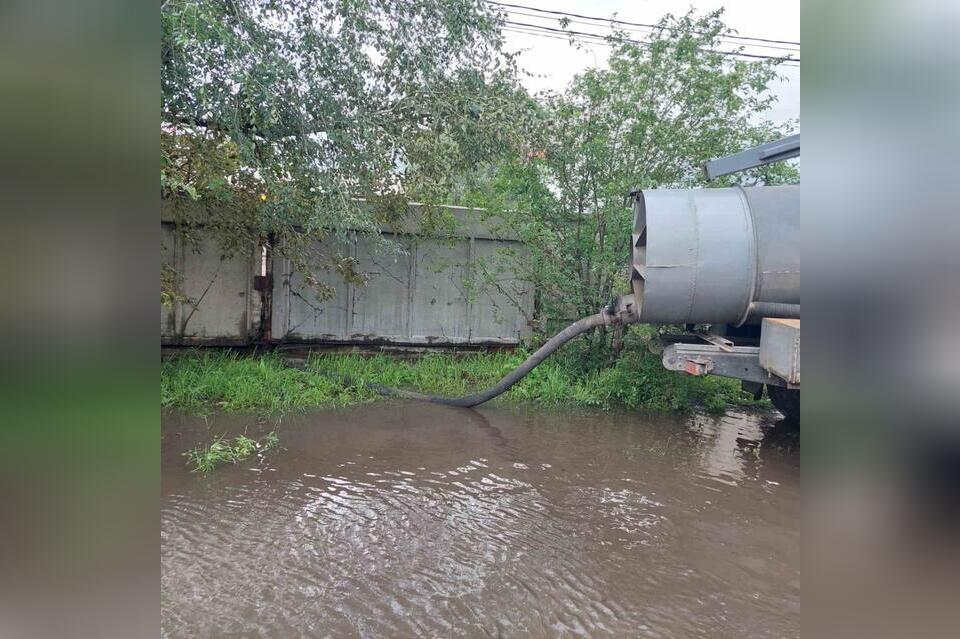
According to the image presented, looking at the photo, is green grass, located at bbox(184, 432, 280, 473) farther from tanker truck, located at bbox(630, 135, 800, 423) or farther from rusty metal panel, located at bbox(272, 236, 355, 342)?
tanker truck, located at bbox(630, 135, 800, 423)

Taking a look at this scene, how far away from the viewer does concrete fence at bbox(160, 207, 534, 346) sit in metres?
7.45

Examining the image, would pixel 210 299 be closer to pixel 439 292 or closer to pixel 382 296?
pixel 382 296

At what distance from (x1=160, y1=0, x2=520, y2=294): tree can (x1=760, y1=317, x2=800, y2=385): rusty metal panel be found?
3.11 metres

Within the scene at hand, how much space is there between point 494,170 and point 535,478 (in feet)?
12.3

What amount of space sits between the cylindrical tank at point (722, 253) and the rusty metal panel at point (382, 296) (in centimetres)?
394

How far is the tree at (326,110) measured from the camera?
15.5 feet

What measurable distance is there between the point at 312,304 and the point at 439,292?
169 cm

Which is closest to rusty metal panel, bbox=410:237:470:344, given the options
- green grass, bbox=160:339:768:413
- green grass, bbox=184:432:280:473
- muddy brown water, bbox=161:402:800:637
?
green grass, bbox=160:339:768:413

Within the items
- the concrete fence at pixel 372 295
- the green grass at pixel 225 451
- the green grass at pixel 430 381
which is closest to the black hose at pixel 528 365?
the green grass at pixel 430 381

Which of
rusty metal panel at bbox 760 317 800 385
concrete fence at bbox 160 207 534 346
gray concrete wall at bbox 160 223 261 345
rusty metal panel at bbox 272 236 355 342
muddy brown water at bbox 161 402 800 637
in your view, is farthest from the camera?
rusty metal panel at bbox 272 236 355 342

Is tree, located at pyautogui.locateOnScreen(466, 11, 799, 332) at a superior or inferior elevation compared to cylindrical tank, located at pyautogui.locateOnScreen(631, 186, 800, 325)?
superior

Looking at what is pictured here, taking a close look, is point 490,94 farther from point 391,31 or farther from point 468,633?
point 468,633

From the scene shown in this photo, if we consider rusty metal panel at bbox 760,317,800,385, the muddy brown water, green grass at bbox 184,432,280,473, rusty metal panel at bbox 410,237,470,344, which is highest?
rusty metal panel at bbox 410,237,470,344
